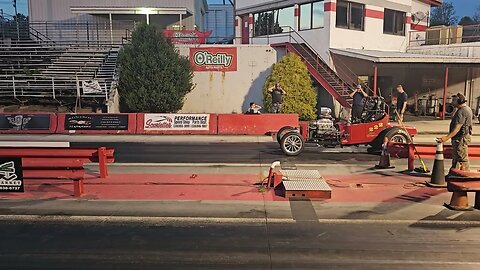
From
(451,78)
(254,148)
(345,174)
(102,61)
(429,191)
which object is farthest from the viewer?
(451,78)

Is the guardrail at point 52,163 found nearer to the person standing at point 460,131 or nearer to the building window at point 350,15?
the person standing at point 460,131

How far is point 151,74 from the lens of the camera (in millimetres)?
22344

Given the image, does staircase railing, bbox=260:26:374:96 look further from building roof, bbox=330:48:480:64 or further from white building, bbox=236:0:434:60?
building roof, bbox=330:48:480:64

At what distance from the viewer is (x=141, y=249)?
18.8ft

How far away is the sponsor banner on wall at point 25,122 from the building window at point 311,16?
15625mm

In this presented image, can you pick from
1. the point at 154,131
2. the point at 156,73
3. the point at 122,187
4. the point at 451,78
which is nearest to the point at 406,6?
the point at 451,78

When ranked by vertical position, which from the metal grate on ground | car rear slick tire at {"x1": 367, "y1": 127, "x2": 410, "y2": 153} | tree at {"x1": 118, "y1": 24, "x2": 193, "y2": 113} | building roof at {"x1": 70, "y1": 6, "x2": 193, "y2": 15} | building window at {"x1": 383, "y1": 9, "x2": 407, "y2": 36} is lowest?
the metal grate on ground

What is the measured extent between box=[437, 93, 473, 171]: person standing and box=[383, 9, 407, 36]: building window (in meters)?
19.8

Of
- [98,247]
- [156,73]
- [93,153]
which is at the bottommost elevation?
[98,247]

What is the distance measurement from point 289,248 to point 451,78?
2747 centimetres

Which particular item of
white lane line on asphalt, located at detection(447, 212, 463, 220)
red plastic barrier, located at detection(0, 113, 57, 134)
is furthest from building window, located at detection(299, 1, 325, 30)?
white lane line on asphalt, located at detection(447, 212, 463, 220)

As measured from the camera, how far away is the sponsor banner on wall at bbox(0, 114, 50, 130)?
1925 centimetres

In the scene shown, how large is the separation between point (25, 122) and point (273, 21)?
16.5 metres

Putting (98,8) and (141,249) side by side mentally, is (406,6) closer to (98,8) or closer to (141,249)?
(98,8)
